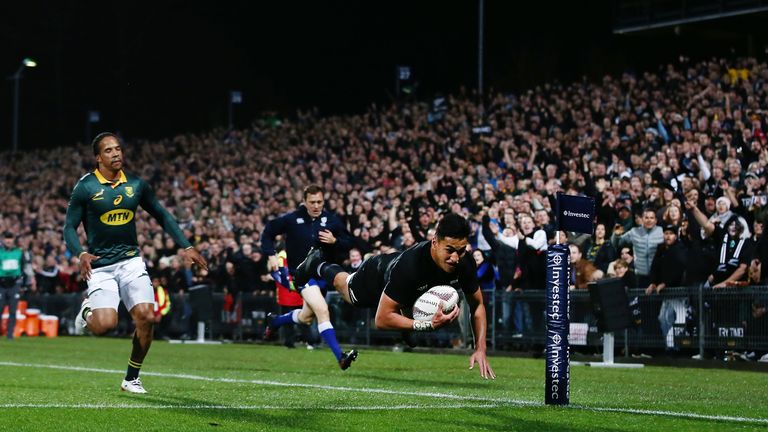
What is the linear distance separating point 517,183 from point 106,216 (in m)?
15.4

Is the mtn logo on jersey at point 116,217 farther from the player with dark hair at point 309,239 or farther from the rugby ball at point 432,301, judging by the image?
the rugby ball at point 432,301

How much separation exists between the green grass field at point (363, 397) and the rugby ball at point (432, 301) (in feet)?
2.70

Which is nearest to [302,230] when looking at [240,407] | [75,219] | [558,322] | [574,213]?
[75,219]

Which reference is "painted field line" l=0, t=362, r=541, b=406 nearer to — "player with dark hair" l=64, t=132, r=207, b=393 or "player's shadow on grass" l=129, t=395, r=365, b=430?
"player's shadow on grass" l=129, t=395, r=365, b=430

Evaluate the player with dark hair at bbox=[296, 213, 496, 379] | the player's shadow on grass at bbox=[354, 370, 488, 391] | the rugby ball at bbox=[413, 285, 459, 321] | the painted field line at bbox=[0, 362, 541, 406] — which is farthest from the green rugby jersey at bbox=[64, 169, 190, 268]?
the player's shadow on grass at bbox=[354, 370, 488, 391]

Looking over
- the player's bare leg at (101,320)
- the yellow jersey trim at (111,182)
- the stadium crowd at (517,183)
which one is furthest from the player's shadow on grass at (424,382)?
the stadium crowd at (517,183)

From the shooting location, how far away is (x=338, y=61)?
81312 mm

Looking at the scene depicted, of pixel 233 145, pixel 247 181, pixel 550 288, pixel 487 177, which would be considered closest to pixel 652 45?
pixel 233 145

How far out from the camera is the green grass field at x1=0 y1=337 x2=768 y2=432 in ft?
31.2

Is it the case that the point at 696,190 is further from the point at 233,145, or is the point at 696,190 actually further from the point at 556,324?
the point at 233,145

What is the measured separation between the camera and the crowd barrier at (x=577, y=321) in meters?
18.2

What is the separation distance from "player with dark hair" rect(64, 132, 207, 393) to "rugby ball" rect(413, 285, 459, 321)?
276 cm

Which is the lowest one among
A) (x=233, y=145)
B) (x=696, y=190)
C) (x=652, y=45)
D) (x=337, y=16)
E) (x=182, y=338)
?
(x=182, y=338)

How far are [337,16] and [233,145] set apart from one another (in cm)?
3581
